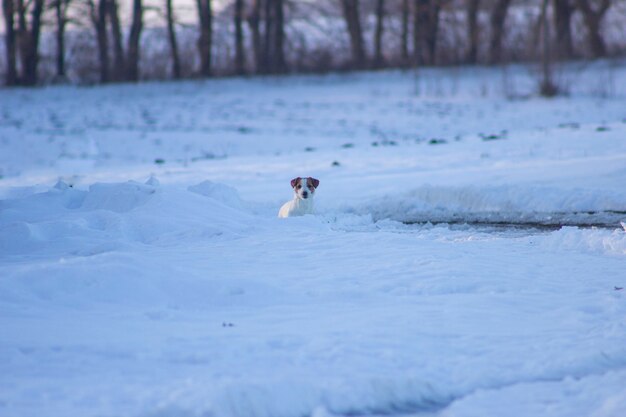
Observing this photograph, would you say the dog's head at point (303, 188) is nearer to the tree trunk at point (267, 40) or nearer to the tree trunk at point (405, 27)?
the tree trunk at point (267, 40)

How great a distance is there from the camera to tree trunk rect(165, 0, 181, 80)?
3625 centimetres

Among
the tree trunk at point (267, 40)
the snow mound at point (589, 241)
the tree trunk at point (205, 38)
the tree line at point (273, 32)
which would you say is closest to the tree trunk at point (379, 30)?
the tree line at point (273, 32)

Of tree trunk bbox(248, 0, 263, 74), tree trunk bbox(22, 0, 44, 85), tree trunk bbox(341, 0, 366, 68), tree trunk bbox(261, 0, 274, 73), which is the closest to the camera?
tree trunk bbox(22, 0, 44, 85)

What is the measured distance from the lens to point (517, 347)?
4602 mm

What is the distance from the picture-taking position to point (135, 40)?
3600cm

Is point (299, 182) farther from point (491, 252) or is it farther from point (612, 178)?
point (612, 178)

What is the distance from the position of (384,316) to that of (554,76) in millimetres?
27838

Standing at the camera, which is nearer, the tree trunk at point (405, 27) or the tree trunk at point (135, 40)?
the tree trunk at point (135, 40)

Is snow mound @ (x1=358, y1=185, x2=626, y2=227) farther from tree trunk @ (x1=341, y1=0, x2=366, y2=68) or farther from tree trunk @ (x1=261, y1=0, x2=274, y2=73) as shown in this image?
tree trunk @ (x1=341, y1=0, x2=366, y2=68)

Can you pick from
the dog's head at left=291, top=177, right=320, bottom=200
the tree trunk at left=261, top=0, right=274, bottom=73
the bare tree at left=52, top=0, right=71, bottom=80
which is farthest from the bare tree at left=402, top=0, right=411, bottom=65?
the dog's head at left=291, top=177, right=320, bottom=200

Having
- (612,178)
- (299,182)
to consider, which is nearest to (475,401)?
(299,182)

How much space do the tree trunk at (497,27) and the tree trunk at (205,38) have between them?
14.3m

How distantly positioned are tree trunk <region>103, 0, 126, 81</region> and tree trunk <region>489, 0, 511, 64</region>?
18.5m

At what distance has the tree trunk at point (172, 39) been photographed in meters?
36.2
